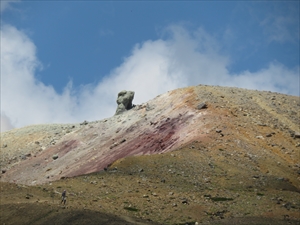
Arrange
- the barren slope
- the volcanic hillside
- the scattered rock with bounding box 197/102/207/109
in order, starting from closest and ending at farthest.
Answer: the volcanic hillside < the barren slope < the scattered rock with bounding box 197/102/207/109

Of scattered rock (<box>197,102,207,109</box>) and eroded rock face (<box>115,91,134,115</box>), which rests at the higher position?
eroded rock face (<box>115,91,134,115</box>)

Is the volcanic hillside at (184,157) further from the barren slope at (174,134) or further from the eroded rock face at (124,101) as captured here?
the eroded rock face at (124,101)

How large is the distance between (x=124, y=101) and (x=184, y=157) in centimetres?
3668

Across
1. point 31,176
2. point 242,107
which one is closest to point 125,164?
point 242,107

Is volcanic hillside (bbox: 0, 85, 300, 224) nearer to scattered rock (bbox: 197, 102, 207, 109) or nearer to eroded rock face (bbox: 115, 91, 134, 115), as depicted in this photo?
scattered rock (bbox: 197, 102, 207, 109)

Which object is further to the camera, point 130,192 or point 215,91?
point 215,91

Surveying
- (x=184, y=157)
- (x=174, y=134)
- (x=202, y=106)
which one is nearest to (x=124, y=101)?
(x=202, y=106)

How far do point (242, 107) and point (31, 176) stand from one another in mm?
32377

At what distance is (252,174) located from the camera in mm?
51500

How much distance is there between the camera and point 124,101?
294 ft

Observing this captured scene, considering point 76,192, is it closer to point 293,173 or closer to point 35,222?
point 35,222

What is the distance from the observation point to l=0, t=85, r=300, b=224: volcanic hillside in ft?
144

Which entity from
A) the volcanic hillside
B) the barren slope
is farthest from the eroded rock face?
the barren slope

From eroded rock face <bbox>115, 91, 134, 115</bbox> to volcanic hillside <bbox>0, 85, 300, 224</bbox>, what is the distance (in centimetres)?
268
